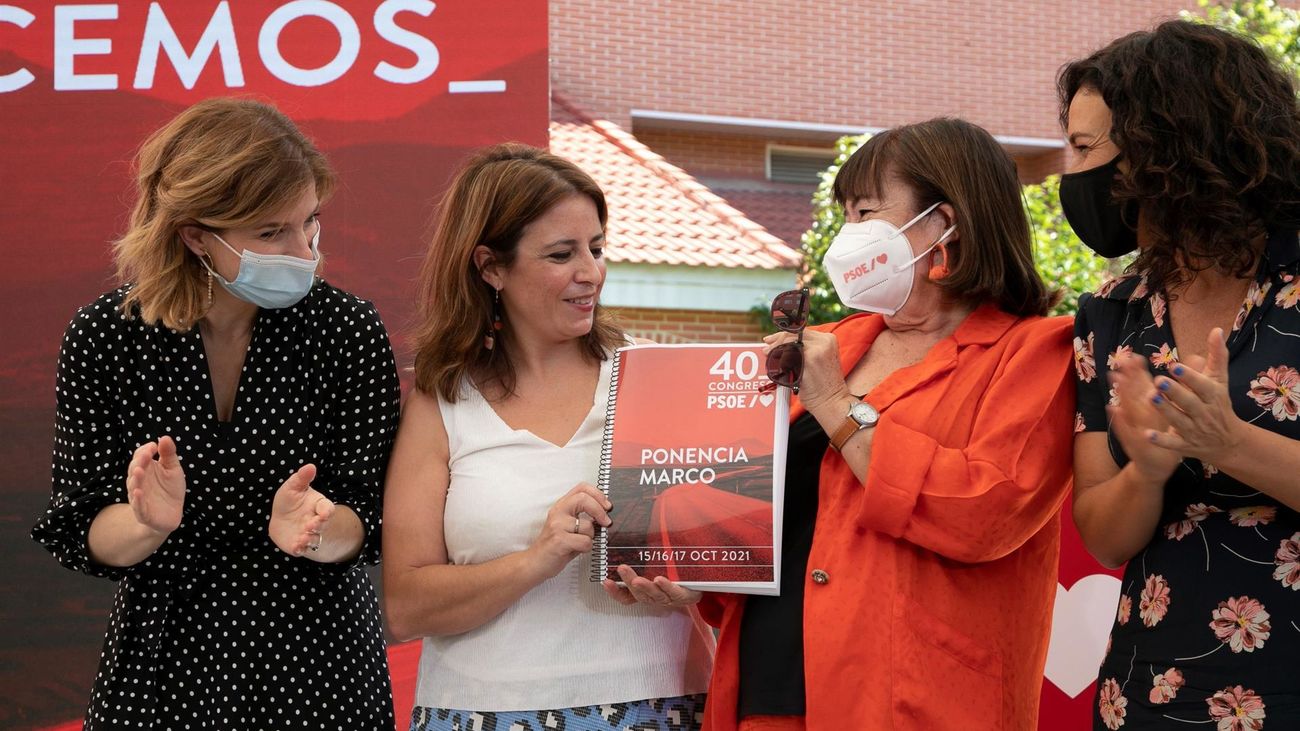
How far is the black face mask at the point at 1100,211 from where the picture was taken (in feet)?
7.78

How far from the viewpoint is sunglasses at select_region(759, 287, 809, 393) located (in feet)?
7.84

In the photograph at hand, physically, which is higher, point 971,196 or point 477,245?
point 971,196

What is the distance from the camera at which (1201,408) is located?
1.93 metres

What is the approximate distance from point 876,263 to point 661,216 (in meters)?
9.52

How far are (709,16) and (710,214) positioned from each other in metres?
4.01

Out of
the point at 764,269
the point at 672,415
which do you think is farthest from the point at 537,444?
the point at 764,269

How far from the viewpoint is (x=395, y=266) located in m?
4.46

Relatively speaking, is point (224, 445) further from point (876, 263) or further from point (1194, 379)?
point (1194, 379)

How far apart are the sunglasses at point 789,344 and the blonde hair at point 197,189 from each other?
3.49 ft

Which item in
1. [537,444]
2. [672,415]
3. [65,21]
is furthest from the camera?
[65,21]

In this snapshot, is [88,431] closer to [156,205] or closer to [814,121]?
[156,205]

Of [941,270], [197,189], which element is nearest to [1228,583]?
[941,270]

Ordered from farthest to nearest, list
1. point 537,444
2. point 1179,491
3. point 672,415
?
1. point 537,444
2. point 672,415
3. point 1179,491

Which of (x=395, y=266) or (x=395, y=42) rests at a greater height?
(x=395, y=42)
